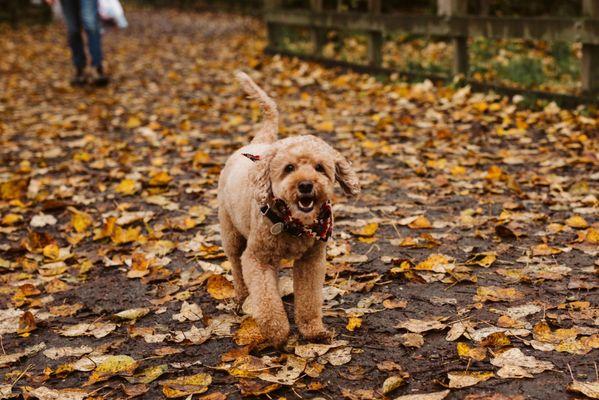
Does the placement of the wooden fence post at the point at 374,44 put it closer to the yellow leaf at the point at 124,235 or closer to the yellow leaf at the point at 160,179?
the yellow leaf at the point at 160,179

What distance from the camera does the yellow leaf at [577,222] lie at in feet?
13.6

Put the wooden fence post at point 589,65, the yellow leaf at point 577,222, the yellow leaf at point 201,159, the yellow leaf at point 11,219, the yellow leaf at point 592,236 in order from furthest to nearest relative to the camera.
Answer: the wooden fence post at point 589,65
the yellow leaf at point 201,159
the yellow leaf at point 11,219
the yellow leaf at point 577,222
the yellow leaf at point 592,236

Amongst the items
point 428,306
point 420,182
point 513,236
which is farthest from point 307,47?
point 428,306

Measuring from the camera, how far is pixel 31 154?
6.75m

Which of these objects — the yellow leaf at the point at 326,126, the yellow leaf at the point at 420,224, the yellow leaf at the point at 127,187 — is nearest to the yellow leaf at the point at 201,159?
the yellow leaf at the point at 127,187

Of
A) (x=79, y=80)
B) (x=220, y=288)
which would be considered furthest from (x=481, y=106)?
(x=79, y=80)

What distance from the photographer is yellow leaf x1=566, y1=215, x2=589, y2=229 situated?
415cm

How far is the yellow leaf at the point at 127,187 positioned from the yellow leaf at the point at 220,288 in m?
2.01

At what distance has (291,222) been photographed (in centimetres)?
276

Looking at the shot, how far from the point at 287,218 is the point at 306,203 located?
143 mm

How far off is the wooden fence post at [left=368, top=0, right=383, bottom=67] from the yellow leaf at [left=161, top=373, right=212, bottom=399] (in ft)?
25.0

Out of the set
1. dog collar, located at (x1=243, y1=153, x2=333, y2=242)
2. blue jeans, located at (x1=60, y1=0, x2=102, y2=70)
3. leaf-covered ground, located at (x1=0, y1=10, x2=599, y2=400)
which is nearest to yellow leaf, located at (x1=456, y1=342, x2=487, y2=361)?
leaf-covered ground, located at (x1=0, y1=10, x2=599, y2=400)

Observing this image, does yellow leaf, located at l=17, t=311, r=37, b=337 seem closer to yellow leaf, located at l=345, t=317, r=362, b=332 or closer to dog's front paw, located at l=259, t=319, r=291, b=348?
dog's front paw, located at l=259, t=319, r=291, b=348

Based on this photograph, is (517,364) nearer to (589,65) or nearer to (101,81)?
(589,65)
